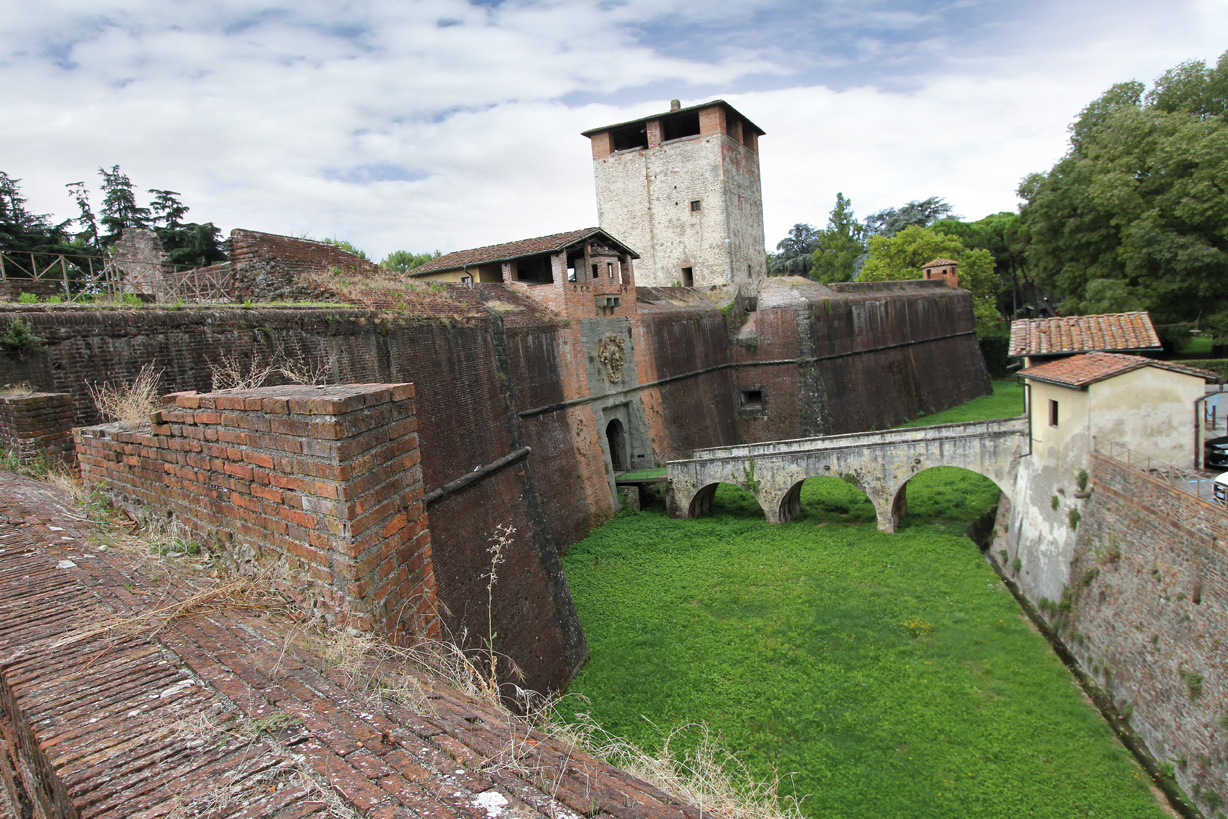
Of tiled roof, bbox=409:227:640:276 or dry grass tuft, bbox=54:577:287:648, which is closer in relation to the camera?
dry grass tuft, bbox=54:577:287:648

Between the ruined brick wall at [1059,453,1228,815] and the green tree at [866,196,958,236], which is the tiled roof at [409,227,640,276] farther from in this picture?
the green tree at [866,196,958,236]

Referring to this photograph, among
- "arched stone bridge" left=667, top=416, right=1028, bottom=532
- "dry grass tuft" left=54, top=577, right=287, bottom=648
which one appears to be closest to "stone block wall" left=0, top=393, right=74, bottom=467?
"dry grass tuft" left=54, top=577, right=287, bottom=648

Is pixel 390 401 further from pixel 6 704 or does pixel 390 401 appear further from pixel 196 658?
pixel 6 704

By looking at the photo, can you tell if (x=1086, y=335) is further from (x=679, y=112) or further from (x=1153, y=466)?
(x=679, y=112)

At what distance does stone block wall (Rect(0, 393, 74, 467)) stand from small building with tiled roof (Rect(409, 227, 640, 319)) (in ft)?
33.0

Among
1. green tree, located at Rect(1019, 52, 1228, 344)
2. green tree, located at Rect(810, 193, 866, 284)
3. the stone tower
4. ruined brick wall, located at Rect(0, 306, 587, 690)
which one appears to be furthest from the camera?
green tree, located at Rect(810, 193, 866, 284)

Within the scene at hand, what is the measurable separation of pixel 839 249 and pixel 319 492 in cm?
4497

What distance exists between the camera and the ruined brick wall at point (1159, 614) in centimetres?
732

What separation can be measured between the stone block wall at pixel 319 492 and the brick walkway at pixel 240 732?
270 millimetres

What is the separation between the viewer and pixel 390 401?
327 cm

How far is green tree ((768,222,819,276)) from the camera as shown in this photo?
170 ft

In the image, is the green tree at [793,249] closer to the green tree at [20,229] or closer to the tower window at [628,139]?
the tower window at [628,139]

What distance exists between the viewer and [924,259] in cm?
3266

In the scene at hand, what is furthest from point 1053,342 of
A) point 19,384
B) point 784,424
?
point 19,384
